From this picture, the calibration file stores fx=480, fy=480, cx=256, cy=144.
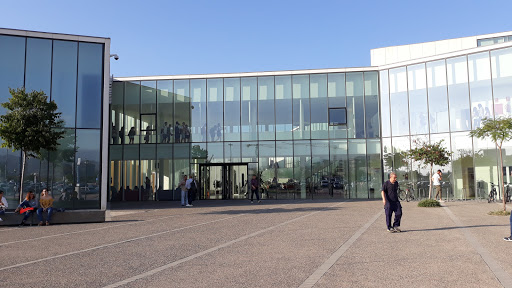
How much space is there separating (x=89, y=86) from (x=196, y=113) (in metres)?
10.5

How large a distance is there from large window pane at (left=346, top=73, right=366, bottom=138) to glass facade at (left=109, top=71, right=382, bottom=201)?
65 mm

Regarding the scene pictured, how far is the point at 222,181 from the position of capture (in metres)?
32.4

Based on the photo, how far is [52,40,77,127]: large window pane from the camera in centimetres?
2284

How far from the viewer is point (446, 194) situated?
28094 millimetres

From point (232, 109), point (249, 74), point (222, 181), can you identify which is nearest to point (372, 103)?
point (249, 74)

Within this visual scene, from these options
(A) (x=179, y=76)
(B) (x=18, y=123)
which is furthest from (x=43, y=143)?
(A) (x=179, y=76)

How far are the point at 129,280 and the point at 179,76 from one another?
2821 cm

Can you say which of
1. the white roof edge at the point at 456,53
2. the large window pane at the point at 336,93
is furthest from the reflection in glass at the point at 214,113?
the white roof edge at the point at 456,53

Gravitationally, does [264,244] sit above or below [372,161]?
below

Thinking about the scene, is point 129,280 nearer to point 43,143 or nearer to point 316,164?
point 43,143

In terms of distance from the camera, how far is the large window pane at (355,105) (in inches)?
1241

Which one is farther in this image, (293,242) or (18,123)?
(18,123)

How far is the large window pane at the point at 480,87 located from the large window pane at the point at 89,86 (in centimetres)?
2034

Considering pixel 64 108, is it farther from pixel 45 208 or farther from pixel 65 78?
pixel 45 208
